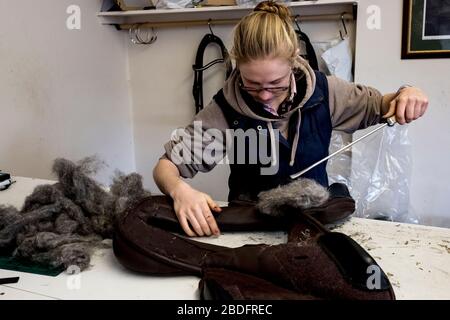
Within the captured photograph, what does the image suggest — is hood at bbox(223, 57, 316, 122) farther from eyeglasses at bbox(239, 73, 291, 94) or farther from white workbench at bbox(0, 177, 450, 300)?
white workbench at bbox(0, 177, 450, 300)

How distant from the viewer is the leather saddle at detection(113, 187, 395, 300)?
1.89 ft

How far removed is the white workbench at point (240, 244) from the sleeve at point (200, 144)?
0.88ft

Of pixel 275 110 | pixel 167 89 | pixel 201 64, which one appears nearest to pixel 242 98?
pixel 275 110

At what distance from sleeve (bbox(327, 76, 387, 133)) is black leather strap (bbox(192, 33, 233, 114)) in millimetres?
852

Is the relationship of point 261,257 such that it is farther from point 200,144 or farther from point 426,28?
point 426,28

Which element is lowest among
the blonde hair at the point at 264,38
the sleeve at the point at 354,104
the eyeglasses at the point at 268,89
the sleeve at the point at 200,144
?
the sleeve at the point at 200,144

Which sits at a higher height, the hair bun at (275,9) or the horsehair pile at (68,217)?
the hair bun at (275,9)

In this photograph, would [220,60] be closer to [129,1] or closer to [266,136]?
[129,1]

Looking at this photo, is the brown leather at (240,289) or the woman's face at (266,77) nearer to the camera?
the brown leather at (240,289)

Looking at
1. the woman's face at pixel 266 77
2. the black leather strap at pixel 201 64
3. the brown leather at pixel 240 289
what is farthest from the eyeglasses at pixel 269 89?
the black leather strap at pixel 201 64

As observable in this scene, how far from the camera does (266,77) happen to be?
2.95 feet

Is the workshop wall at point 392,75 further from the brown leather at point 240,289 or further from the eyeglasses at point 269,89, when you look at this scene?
the brown leather at point 240,289

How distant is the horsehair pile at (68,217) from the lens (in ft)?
2.43
